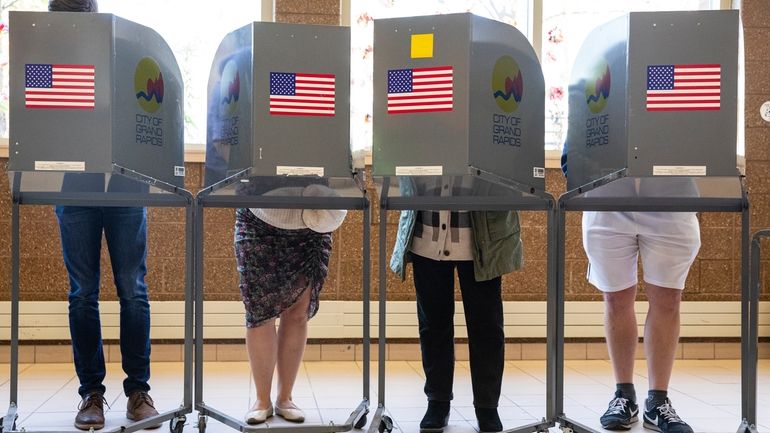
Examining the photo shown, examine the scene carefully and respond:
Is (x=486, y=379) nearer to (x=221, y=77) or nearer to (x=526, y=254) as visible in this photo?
(x=221, y=77)

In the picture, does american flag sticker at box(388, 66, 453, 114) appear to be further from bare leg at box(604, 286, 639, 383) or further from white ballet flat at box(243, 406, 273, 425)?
white ballet flat at box(243, 406, 273, 425)

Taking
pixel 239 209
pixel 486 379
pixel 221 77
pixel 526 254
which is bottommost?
pixel 486 379

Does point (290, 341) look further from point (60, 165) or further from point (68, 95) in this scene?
point (68, 95)

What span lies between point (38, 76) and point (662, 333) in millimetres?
2071

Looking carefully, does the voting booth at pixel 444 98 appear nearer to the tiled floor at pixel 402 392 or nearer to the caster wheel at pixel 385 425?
the caster wheel at pixel 385 425

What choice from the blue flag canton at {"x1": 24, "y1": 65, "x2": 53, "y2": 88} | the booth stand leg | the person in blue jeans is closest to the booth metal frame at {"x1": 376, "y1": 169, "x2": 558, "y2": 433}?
the booth stand leg

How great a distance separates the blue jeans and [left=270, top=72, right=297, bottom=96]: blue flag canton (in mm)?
→ 723

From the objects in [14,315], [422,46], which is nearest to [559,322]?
[422,46]

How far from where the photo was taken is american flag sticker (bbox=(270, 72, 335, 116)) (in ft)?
7.54

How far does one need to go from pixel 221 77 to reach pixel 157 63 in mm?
197

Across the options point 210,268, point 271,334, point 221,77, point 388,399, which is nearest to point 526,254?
point 388,399

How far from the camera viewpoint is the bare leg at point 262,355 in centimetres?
261

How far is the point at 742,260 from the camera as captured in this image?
2.39 metres

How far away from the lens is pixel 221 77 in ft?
8.04
